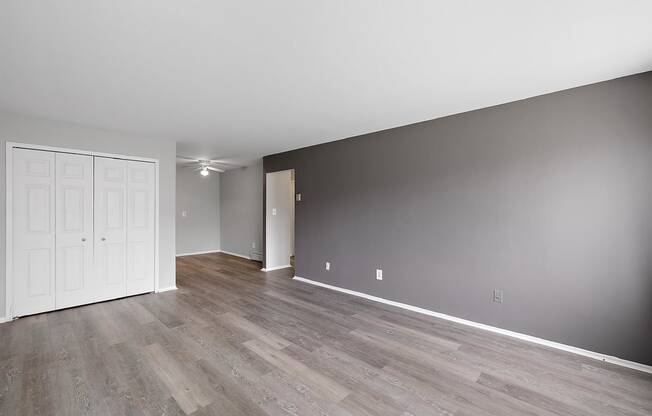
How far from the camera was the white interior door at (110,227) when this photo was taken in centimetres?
382

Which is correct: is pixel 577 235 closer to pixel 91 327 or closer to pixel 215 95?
pixel 215 95

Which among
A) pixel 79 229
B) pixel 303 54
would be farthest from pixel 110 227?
pixel 303 54

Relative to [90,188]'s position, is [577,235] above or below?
below

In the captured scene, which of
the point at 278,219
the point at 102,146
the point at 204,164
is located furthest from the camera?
the point at 204,164

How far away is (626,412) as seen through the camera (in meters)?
1.83

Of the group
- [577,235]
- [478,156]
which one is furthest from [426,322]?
[478,156]

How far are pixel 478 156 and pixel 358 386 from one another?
8.45 feet

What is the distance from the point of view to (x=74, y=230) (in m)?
3.63

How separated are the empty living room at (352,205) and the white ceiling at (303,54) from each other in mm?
18

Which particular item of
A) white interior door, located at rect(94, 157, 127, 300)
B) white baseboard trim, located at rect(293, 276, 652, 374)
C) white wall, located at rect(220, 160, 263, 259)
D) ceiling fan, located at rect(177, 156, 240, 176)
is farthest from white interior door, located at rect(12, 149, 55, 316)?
white baseboard trim, located at rect(293, 276, 652, 374)

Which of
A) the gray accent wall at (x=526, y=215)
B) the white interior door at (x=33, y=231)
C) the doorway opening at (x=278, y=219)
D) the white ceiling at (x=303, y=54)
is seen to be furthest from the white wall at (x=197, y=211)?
the gray accent wall at (x=526, y=215)

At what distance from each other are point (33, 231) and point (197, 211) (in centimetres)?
431

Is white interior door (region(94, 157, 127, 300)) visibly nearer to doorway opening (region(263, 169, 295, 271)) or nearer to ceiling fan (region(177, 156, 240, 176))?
ceiling fan (region(177, 156, 240, 176))

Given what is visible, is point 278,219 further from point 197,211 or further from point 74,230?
point 74,230
